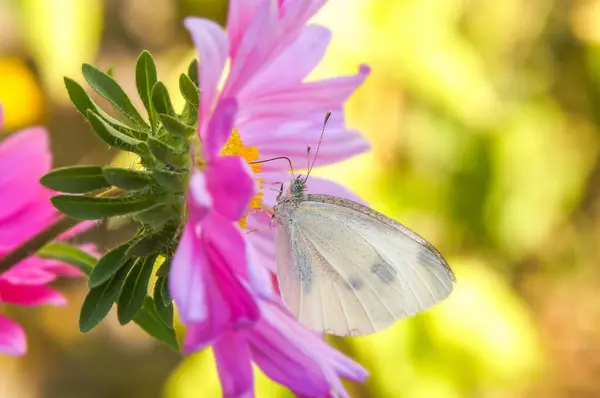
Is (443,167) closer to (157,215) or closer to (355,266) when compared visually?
(355,266)

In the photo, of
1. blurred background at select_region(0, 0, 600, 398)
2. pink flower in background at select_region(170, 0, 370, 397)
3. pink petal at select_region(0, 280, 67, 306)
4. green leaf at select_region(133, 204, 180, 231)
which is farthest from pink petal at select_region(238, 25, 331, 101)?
blurred background at select_region(0, 0, 600, 398)

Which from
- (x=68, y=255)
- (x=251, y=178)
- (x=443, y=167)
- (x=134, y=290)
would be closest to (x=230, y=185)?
(x=251, y=178)

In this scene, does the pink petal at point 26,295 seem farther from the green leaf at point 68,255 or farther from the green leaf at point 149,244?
the green leaf at point 149,244

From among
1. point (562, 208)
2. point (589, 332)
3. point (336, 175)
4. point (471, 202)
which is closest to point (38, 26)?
point (336, 175)

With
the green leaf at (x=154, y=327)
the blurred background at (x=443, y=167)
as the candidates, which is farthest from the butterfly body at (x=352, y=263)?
the blurred background at (x=443, y=167)

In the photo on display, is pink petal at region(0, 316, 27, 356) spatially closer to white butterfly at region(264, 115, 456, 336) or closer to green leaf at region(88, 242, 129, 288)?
green leaf at region(88, 242, 129, 288)

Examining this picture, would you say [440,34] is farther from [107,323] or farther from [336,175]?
[107,323]
